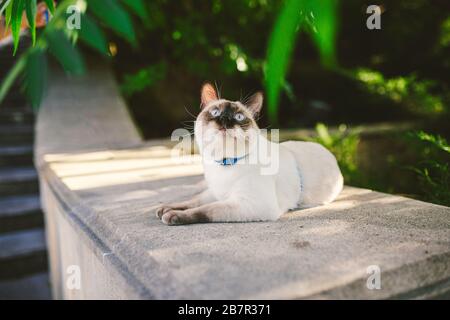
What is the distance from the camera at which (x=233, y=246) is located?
5.26 ft

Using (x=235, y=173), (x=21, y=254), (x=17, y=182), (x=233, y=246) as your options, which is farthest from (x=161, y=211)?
(x=17, y=182)

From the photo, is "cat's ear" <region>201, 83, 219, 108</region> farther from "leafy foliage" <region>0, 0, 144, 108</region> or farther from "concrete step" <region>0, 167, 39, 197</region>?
"concrete step" <region>0, 167, 39, 197</region>

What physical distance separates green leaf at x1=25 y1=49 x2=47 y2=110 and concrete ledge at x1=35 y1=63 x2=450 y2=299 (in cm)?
77

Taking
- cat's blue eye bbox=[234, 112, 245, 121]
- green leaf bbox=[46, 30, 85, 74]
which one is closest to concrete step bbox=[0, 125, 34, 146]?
cat's blue eye bbox=[234, 112, 245, 121]

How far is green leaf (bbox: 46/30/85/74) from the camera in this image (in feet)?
2.53

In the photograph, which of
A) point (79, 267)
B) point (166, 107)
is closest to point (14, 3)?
point (79, 267)

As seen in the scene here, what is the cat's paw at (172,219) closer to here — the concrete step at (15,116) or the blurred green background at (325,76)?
the blurred green background at (325,76)

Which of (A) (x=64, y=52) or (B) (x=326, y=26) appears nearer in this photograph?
(B) (x=326, y=26)

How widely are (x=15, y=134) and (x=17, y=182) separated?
3.03 feet

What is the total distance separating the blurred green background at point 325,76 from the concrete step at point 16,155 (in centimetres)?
142

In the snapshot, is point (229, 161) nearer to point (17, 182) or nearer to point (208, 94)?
point (208, 94)

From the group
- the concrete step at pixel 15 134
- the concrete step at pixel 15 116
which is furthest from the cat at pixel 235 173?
the concrete step at pixel 15 116

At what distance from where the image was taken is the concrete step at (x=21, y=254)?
3.44 metres

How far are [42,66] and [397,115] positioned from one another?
668 centimetres
